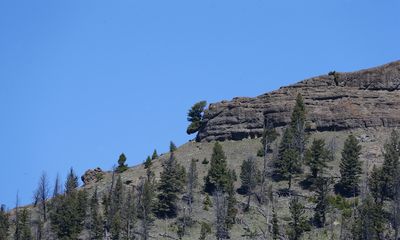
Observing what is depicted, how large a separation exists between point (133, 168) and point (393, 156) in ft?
158

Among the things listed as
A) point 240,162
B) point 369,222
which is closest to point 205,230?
point 369,222

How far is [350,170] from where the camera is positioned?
14400cm

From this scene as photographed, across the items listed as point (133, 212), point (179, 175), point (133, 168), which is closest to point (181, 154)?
point (133, 168)

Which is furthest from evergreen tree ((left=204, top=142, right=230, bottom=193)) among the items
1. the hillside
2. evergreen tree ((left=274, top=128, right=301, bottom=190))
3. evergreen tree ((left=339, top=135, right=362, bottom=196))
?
evergreen tree ((left=339, top=135, right=362, bottom=196))

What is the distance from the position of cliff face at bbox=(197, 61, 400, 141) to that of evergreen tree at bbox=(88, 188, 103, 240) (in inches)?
1669

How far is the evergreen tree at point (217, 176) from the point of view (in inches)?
5709

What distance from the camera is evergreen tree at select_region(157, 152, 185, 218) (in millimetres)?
140125

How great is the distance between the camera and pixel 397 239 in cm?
12250

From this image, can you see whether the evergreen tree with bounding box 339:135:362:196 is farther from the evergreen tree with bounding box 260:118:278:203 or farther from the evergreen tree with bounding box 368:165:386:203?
the evergreen tree with bounding box 260:118:278:203

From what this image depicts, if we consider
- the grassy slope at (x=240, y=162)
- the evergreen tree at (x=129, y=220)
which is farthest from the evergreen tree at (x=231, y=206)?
the evergreen tree at (x=129, y=220)

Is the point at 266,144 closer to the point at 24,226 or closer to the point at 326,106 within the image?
the point at 326,106

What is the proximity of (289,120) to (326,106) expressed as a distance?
286 inches

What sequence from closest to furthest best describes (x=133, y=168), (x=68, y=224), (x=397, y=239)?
(x=397, y=239) < (x=68, y=224) < (x=133, y=168)

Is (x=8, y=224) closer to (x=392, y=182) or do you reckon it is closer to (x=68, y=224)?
(x=68, y=224)
